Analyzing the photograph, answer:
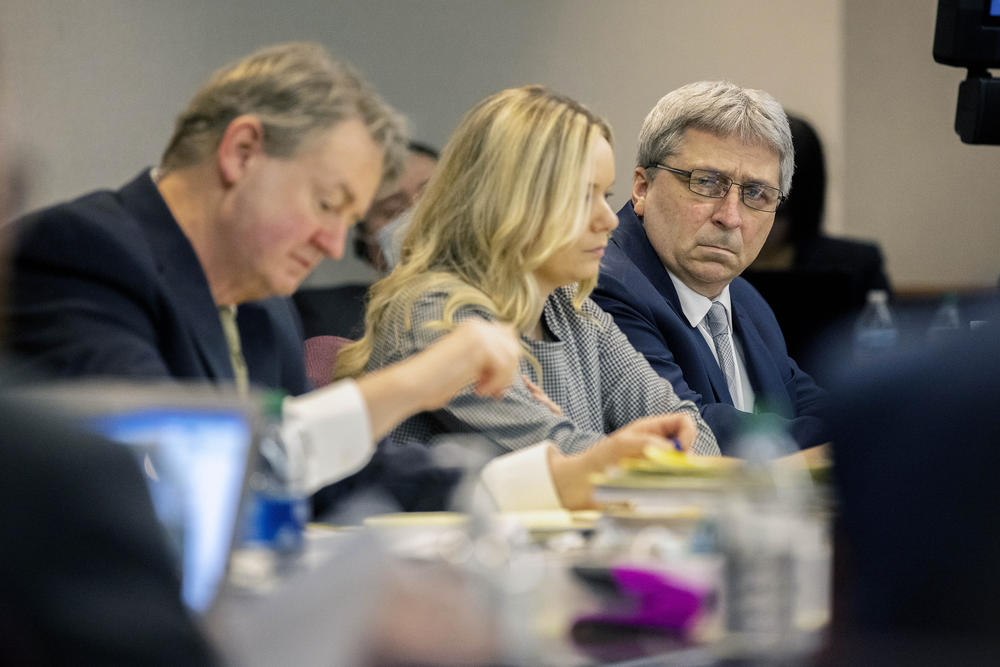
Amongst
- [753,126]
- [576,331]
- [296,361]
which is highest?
[753,126]

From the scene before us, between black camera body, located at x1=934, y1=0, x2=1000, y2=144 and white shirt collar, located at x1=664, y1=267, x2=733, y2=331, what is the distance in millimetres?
607

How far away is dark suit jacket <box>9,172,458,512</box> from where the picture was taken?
56.7 inches

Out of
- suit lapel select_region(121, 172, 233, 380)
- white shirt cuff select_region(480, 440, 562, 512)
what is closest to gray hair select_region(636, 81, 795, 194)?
white shirt cuff select_region(480, 440, 562, 512)

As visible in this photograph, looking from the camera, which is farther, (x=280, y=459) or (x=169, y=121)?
(x=169, y=121)

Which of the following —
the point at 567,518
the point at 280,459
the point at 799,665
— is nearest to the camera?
the point at 799,665

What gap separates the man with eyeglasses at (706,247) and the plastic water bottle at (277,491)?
129cm

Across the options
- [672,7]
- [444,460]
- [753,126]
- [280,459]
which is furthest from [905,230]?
[280,459]

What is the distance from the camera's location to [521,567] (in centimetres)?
108

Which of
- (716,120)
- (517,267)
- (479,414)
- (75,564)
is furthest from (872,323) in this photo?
(75,564)

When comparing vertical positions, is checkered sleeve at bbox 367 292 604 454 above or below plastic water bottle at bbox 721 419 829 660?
below

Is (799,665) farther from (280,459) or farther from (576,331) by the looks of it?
(576,331)

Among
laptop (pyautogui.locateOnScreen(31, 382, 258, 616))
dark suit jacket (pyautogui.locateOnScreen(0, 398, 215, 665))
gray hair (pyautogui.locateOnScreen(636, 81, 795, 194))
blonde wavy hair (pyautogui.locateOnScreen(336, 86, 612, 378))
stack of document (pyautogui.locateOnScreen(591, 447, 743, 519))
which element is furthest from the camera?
gray hair (pyautogui.locateOnScreen(636, 81, 795, 194))

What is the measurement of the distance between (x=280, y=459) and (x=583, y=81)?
6.47ft

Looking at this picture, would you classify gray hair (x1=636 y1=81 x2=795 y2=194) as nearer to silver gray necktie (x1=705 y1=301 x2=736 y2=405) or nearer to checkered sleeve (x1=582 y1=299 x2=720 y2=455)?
silver gray necktie (x1=705 y1=301 x2=736 y2=405)
